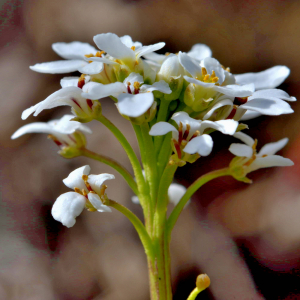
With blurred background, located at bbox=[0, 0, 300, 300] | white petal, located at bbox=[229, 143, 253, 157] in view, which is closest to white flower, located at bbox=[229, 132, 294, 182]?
white petal, located at bbox=[229, 143, 253, 157]

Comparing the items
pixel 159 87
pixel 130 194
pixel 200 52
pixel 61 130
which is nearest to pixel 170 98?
pixel 159 87

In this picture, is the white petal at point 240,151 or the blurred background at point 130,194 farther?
the blurred background at point 130,194

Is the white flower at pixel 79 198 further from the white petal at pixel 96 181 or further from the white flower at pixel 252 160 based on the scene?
the white flower at pixel 252 160

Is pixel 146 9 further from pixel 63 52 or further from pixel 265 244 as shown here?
pixel 265 244

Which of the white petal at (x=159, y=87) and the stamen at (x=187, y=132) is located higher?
the white petal at (x=159, y=87)

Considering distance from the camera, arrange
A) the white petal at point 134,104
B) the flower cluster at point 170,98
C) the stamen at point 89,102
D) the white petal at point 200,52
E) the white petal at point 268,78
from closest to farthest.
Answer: the white petal at point 134,104 < the flower cluster at point 170,98 < the stamen at point 89,102 < the white petal at point 268,78 < the white petal at point 200,52

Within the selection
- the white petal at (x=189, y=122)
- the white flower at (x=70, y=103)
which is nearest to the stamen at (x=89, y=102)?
the white flower at (x=70, y=103)
